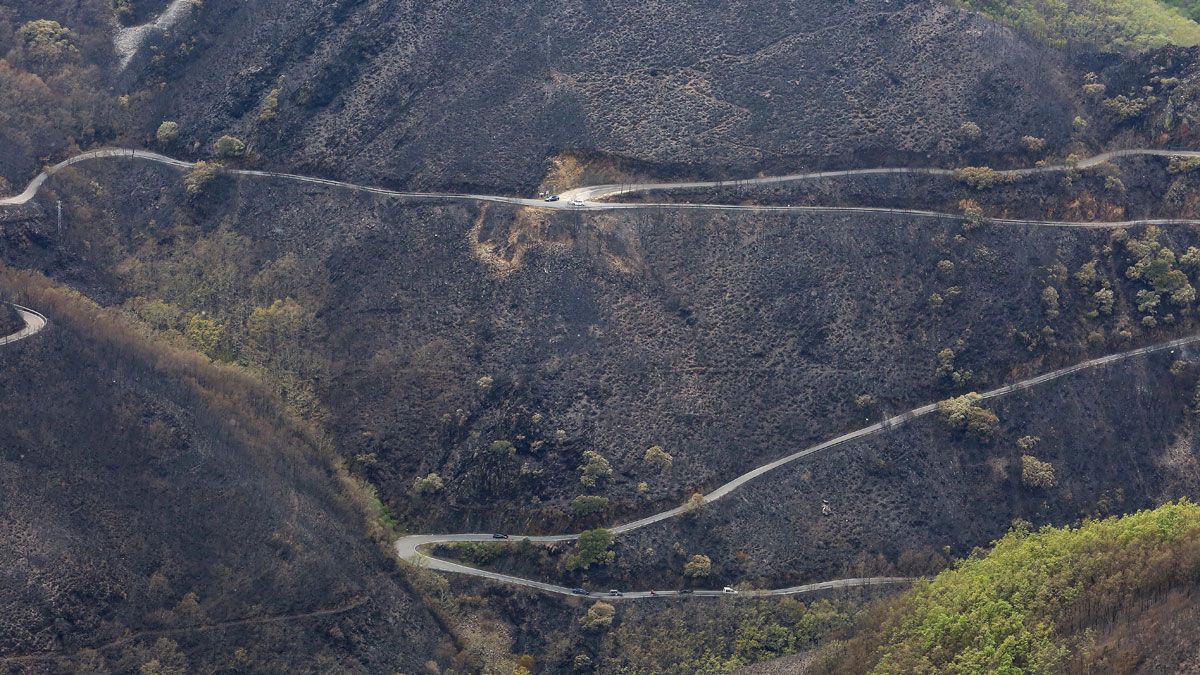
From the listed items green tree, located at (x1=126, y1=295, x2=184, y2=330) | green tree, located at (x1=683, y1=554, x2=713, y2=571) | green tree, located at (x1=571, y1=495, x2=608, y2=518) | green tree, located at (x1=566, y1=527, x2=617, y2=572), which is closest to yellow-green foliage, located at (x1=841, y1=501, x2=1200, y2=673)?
green tree, located at (x1=683, y1=554, x2=713, y2=571)

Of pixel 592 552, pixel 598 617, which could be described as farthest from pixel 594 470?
pixel 598 617

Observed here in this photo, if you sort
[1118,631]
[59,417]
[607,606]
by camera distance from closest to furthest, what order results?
[1118,631]
[59,417]
[607,606]

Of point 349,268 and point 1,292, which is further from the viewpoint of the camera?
point 349,268

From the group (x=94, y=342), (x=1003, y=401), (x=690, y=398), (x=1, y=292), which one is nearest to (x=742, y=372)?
(x=690, y=398)

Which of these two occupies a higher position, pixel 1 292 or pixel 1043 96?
pixel 1043 96

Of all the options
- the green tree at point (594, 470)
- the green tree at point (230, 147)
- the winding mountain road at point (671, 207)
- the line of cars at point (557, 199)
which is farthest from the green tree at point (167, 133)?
the green tree at point (594, 470)

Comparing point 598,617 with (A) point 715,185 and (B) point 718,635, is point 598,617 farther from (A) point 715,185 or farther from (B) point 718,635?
(A) point 715,185

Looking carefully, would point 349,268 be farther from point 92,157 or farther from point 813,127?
point 813,127
